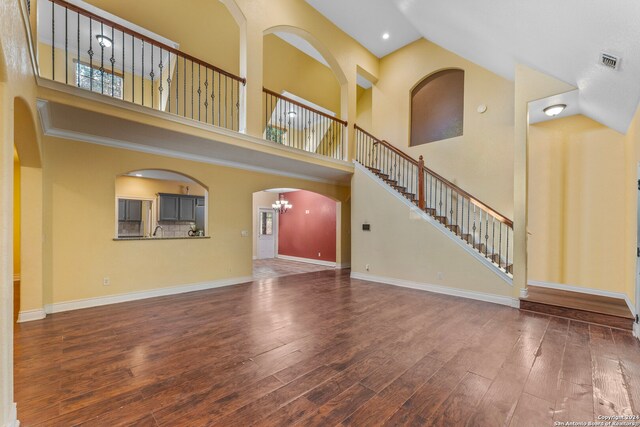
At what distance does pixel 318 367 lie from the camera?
248 centimetres

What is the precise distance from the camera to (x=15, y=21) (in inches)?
70.7

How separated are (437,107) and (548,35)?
397 centimetres

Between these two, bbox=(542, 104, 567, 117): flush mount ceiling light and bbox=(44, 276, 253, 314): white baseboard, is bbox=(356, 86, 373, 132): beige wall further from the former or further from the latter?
bbox=(44, 276, 253, 314): white baseboard

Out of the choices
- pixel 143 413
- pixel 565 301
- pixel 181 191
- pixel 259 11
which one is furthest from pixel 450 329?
pixel 181 191

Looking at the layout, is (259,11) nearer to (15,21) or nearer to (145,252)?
(15,21)

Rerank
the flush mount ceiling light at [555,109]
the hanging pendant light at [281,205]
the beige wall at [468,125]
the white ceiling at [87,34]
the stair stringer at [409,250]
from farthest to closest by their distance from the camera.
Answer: the hanging pendant light at [281,205] → the beige wall at [468,125] → the white ceiling at [87,34] → the stair stringer at [409,250] → the flush mount ceiling light at [555,109]

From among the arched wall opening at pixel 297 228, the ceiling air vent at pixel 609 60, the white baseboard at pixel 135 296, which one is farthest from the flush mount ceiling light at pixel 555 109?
the white baseboard at pixel 135 296

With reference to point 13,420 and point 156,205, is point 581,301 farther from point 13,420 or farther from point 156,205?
point 156,205

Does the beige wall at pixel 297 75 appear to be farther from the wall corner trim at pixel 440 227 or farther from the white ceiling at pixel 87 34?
the wall corner trim at pixel 440 227

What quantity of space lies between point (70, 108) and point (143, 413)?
138 inches

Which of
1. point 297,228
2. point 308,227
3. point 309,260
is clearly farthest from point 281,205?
point 309,260

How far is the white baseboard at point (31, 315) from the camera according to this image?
354 centimetres

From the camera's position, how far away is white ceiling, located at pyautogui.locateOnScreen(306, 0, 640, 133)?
2471 mm

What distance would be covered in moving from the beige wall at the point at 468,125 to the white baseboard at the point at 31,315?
779 cm
